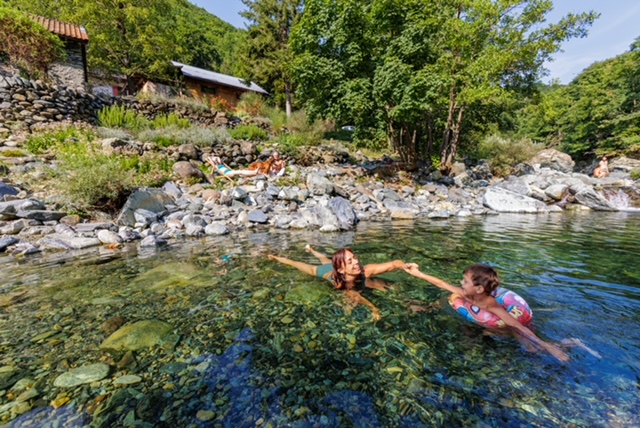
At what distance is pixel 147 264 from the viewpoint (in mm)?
5105

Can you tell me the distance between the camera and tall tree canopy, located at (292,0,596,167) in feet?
39.6

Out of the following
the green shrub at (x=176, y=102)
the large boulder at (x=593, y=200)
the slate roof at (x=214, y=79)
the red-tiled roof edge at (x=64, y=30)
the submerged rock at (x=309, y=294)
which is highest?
Result: the slate roof at (x=214, y=79)

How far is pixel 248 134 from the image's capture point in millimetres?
16312

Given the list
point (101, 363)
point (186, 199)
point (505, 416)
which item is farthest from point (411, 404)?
point (186, 199)

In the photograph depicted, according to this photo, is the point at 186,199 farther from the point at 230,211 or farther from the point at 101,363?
the point at 101,363

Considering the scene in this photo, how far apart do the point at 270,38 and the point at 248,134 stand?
585 inches

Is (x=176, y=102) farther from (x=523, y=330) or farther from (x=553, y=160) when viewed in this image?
(x=553, y=160)

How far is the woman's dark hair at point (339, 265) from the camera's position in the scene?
4.00m

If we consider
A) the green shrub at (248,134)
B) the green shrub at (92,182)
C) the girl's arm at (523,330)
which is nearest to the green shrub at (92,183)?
the green shrub at (92,182)

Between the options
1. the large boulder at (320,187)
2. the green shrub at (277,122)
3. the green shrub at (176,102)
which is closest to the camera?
the large boulder at (320,187)

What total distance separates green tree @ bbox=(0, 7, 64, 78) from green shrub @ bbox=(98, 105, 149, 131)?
2.96m

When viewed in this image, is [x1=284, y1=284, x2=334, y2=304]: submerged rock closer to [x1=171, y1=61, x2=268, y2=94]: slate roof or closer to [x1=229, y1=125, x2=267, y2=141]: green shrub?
[x1=229, y1=125, x2=267, y2=141]: green shrub

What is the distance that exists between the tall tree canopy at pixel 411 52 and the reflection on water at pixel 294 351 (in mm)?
9235

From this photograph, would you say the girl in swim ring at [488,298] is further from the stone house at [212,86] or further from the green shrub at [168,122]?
the stone house at [212,86]
